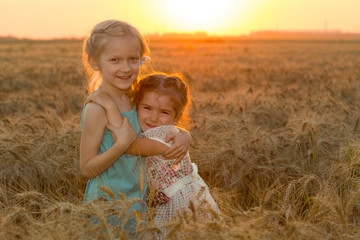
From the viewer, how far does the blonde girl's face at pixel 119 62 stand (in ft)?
8.00

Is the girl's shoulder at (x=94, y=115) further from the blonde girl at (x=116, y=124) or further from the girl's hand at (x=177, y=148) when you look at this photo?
the girl's hand at (x=177, y=148)

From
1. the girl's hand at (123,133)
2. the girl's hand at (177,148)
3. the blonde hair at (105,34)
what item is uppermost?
the blonde hair at (105,34)

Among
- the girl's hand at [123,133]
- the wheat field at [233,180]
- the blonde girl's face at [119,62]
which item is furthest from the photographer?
the blonde girl's face at [119,62]

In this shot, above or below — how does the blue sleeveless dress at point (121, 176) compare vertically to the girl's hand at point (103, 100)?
below

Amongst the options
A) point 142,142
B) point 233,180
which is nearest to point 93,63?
point 142,142

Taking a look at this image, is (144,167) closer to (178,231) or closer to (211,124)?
(178,231)

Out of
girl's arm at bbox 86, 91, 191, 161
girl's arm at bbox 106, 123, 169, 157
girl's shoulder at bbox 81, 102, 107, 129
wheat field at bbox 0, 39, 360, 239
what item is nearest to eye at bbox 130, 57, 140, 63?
girl's arm at bbox 86, 91, 191, 161

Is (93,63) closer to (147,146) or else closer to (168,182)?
(147,146)

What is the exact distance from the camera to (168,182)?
2.43 m

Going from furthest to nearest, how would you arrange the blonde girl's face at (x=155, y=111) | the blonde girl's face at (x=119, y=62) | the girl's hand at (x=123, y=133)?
the blonde girl's face at (x=155, y=111) → the blonde girl's face at (x=119, y=62) → the girl's hand at (x=123, y=133)

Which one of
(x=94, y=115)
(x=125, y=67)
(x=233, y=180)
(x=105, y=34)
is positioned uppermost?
(x=105, y=34)

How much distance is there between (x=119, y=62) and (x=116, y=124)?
0.43 m

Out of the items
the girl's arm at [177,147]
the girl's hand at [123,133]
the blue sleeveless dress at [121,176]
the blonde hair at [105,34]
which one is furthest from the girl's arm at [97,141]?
the blonde hair at [105,34]

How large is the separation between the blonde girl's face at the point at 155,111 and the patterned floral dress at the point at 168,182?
12 cm
